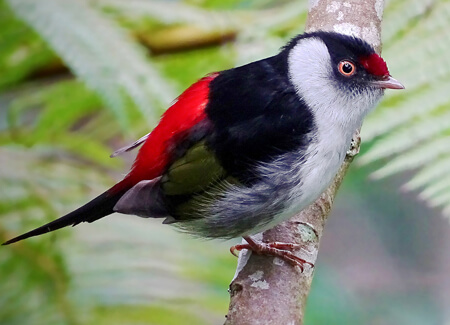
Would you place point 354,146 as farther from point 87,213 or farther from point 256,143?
point 87,213

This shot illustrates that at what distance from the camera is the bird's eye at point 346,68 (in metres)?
1.55

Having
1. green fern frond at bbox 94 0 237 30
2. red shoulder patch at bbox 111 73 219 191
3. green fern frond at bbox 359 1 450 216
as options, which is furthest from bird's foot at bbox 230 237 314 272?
green fern frond at bbox 94 0 237 30

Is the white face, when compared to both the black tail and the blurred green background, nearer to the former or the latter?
the blurred green background

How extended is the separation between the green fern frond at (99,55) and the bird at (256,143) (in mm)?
194

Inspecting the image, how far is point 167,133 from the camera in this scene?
59.2 inches

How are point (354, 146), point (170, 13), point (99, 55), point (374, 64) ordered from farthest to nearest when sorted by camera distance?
point (170, 13) → point (99, 55) → point (354, 146) → point (374, 64)

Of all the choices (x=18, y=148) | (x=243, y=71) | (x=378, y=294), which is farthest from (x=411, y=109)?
(x=378, y=294)

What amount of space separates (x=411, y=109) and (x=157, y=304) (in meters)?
1.07

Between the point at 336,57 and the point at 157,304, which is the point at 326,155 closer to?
the point at 336,57

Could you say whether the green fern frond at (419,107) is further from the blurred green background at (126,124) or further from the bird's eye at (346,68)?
the bird's eye at (346,68)

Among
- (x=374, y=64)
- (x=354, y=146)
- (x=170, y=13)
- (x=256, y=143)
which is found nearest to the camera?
(x=256, y=143)

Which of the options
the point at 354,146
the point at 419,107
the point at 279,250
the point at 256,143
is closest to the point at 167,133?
the point at 256,143

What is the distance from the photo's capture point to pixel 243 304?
4.32ft

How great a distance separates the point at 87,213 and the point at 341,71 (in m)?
0.65
